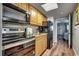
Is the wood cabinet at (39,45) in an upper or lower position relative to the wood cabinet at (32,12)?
lower

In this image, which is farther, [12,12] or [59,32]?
[59,32]

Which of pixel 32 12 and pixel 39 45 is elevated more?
pixel 32 12

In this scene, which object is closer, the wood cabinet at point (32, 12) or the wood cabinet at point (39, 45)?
the wood cabinet at point (32, 12)

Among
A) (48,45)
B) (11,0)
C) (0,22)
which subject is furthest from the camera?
(48,45)

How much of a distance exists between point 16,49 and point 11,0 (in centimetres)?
70

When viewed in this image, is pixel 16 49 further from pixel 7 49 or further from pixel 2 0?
pixel 2 0

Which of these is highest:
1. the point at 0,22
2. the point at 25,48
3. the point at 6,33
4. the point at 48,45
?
the point at 0,22

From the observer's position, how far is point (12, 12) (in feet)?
5.68

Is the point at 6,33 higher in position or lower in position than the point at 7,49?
higher

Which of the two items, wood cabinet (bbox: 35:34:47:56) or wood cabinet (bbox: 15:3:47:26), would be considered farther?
wood cabinet (bbox: 35:34:47:56)

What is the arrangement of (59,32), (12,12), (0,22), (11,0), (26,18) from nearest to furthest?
(0,22), (11,0), (12,12), (26,18), (59,32)

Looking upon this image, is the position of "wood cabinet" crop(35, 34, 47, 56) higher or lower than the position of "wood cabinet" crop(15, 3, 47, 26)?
lower

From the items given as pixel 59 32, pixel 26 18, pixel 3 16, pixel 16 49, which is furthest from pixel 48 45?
pixel 59 32

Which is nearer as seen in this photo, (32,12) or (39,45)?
(32,12)
